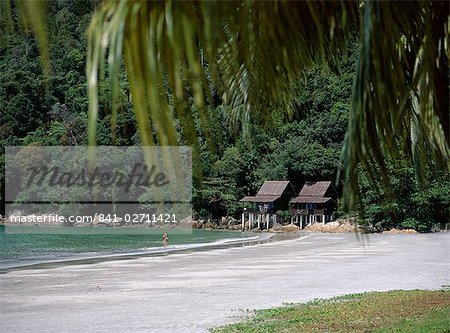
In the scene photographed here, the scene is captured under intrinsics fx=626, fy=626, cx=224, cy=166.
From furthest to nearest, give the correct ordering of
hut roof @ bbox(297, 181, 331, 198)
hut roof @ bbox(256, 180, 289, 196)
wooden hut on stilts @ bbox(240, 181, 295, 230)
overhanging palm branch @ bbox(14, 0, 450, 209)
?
wooden hut on stilts @ bbox(240, 181, 295, 230) → hut roof @ bbox(256, 180, 289, 196) → hut roof @ bbox(297, 181, 331, 198) → overhanging palm branch @ bbox(14, 0, 450, 209)

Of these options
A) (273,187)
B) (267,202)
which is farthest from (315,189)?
(267,202)

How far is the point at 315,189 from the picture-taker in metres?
42.2

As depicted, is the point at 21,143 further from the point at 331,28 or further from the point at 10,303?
the point at 331,28

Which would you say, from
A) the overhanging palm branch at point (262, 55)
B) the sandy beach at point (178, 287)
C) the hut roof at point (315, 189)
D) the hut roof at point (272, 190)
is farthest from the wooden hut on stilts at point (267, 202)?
the overhanging palm branch at point (262, 55)

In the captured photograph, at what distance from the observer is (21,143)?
51.4 metres

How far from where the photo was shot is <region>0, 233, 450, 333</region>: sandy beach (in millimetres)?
8094

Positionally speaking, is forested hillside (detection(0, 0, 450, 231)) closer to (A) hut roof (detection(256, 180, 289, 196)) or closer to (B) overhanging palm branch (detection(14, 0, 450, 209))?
(A) hut roof (detection(256, 180, 289, 196))

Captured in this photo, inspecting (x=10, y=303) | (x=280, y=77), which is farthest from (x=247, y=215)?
(x=280, y=77)

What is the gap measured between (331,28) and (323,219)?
42216 mm

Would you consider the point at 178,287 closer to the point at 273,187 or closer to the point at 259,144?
the point at 259,144

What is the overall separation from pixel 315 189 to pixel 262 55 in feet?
134

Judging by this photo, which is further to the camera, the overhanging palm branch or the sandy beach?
the sandy beach

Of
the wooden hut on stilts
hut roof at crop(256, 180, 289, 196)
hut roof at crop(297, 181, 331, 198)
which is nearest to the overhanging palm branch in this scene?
hut roof at crop(297, 181, 331, 198)

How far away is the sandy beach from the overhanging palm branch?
1.96m
